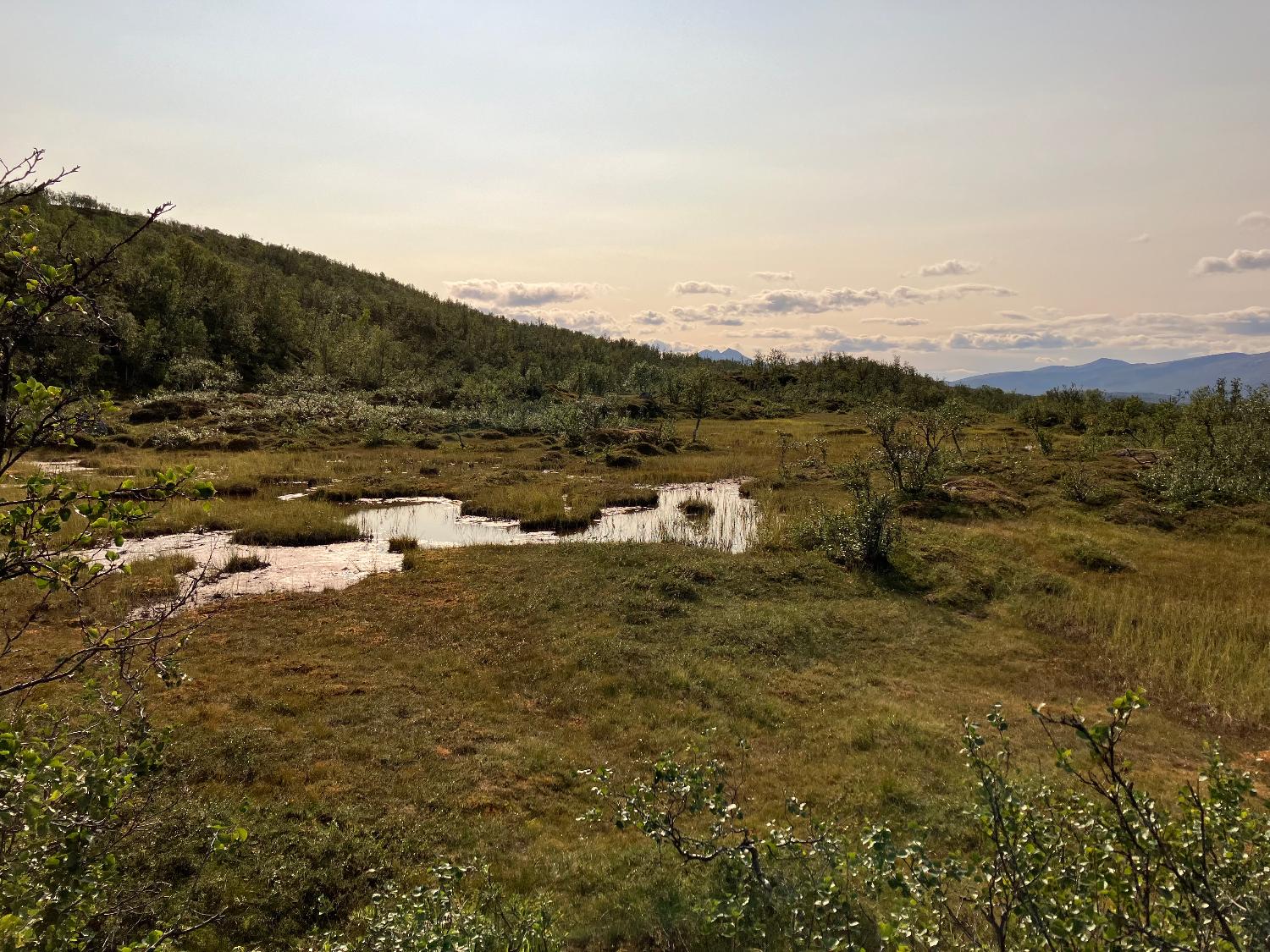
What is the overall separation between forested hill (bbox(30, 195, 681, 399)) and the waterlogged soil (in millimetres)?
33234

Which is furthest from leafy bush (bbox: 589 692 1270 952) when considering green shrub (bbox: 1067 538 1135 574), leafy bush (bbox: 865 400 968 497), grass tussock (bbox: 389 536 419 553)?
leafy bush (bbox: 865 400 968 497)

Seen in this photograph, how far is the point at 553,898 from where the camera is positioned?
783 centimetres

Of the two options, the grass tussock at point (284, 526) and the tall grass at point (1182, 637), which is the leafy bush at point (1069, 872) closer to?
the tall grass at point (1182, 637)

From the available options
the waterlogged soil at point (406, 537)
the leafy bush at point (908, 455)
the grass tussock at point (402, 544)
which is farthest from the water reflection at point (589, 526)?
the leafy bush at point (908, 455)

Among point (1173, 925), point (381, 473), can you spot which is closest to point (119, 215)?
point (381, 473)

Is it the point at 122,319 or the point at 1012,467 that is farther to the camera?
the point at 122,319

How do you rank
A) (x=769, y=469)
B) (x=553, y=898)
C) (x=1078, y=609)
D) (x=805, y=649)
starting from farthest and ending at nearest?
(x=769, y=469)
(x=1078, y=609)
(x=805, y=649)
(x=553, y=898)

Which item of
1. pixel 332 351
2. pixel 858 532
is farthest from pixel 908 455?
pixel 332 351

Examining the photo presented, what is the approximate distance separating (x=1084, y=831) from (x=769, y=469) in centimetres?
4114

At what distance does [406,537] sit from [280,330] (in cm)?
9105

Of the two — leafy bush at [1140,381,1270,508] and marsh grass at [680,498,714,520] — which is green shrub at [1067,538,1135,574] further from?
marsh grass at [680,498,714,520]

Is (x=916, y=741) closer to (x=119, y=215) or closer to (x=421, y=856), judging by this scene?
(x=421, y=856)

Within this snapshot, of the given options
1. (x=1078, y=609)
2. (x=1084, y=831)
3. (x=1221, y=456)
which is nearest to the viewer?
(x=1084, y=831)

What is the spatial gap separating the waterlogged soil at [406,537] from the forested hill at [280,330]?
1308 inches
